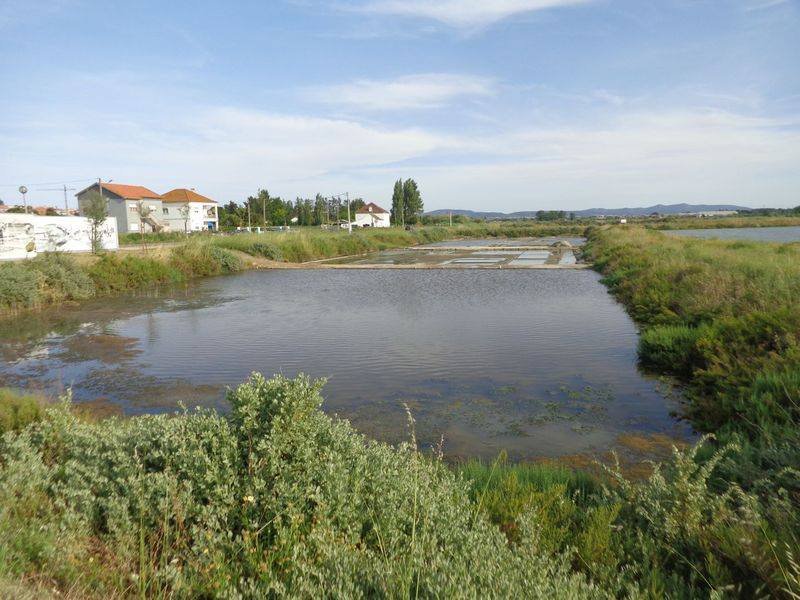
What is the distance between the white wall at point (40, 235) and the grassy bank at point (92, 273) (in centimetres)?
209

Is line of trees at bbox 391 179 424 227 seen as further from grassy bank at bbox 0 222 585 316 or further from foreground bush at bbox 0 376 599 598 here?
foreground bush at bbox 0 376 599 598

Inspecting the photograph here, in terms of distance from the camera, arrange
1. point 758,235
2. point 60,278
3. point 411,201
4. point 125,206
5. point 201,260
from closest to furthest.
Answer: point 60,278
point 201,260
point 758,235
point 125,206
point 411,201

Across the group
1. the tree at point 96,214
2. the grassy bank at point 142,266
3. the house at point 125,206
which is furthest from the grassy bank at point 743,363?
the house at point 125,206

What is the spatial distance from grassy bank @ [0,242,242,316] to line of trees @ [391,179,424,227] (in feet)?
206

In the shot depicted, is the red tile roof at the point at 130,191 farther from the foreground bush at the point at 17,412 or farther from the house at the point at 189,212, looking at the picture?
the foreground bush at the point at 17,412

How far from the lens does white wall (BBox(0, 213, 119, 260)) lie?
21.3 m

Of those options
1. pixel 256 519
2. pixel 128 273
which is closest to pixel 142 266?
pixel 128 273

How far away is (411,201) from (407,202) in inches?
36.2

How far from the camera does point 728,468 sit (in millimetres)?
4207

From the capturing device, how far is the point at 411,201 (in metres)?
88.8

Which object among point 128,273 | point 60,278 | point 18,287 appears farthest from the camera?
point 128,273

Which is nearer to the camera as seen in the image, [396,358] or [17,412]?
[17,412]

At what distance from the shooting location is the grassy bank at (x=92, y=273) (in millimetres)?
15180

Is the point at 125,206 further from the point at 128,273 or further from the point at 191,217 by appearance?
the point at 128,273
